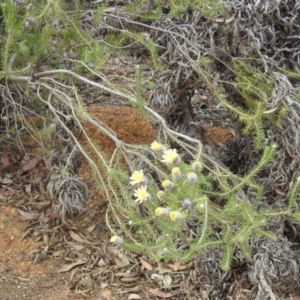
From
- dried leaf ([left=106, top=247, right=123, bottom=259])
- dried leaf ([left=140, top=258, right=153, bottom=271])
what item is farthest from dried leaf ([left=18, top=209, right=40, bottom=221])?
dried leaf ([left=140, top=258, right=153, bottom=271])

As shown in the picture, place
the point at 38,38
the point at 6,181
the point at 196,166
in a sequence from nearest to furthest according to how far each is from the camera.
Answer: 1. the point at 196,166
2. the point at 38,38
3. the point at 6,181

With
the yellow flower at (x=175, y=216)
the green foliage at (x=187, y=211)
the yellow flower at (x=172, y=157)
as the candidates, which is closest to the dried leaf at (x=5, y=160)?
the green foliage at (x=187, y=211)

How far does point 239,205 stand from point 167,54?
1106mm

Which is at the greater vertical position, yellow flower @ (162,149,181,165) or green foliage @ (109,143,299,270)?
yellow flower @ (162,149,181,165)

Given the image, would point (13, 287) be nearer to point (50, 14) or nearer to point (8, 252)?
point (8, 252)

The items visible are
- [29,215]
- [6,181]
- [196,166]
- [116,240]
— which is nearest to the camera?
[196,166]

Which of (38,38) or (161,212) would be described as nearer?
(161,212)

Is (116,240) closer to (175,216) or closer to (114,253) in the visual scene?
(175,216)

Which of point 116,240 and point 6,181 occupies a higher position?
point 116,240

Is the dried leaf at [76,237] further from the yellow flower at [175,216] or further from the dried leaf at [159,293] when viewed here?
the yellow flower at [175,216]

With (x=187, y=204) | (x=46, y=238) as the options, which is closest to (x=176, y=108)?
(x=46, y=238)

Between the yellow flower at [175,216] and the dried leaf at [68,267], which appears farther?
the dried leaf at [68,267]

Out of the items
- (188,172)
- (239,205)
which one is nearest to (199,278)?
(239,205)

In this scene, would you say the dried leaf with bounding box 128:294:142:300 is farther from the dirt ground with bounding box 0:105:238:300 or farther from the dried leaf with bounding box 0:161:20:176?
the dried leaf with bounding box 0:161:20:176
